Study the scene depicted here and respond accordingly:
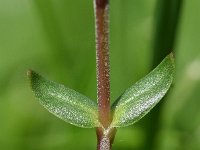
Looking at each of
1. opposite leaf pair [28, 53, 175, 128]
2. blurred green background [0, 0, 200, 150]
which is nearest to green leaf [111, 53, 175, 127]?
opposite leaf pair [28, 53, 175, 128]

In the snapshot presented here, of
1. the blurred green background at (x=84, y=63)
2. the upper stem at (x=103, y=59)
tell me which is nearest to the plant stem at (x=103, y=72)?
the upper stem at (x=103, y=59)

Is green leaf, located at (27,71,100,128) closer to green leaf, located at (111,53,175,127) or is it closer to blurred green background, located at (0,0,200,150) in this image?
green leaf, located at (111,53,175,127)

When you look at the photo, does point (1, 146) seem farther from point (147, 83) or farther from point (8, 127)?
point (147, 83)

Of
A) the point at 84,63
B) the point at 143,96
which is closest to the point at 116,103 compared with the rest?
the point at 143,96

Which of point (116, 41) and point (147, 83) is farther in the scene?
point (116, 41)

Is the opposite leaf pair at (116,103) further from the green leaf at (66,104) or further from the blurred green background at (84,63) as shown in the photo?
the blurred green background at (84,63)

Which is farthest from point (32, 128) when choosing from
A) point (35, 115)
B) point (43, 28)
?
point (43, 28)

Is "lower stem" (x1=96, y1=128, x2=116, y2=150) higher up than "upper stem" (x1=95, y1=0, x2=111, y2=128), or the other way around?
"upper stem" (x1=95, y1=0, x2=111, y2=128)
